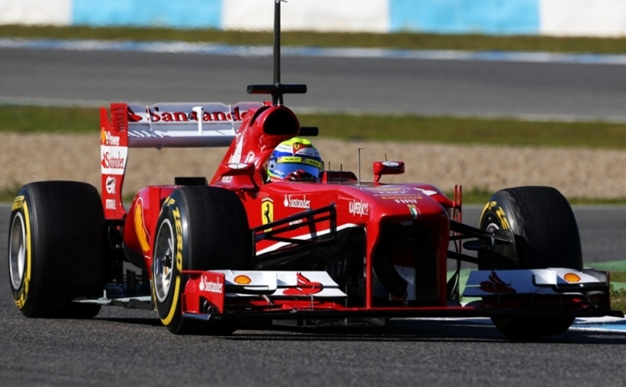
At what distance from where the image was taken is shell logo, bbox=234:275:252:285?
714 centimetres

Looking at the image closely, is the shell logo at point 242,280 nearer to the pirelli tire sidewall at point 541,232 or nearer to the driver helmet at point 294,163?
the driver helmet at point 294,163

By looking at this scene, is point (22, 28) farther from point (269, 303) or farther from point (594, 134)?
point (269, 303)

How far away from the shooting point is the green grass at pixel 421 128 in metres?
22.5

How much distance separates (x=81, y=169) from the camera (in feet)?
61.6

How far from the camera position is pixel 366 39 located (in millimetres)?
29031

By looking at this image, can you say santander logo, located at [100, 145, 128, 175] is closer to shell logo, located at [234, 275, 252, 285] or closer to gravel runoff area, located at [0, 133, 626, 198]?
shell logo, located at [234, 275, 252, 285]

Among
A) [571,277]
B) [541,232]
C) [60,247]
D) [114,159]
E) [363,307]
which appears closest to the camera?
[363,307]

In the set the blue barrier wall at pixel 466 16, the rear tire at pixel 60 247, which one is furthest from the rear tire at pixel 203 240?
the blue barrier wall at pixel 466 16

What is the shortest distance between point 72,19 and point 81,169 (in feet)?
29.4

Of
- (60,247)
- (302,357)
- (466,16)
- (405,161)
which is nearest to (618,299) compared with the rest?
(302,357)

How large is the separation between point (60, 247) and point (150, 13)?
18.2 meters

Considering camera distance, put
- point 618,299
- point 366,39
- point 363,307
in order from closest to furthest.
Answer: point 363,307 < point 618,299 < point 366,39

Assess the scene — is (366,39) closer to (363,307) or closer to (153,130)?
(153,130)

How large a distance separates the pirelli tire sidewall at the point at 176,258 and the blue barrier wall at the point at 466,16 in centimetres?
2015
